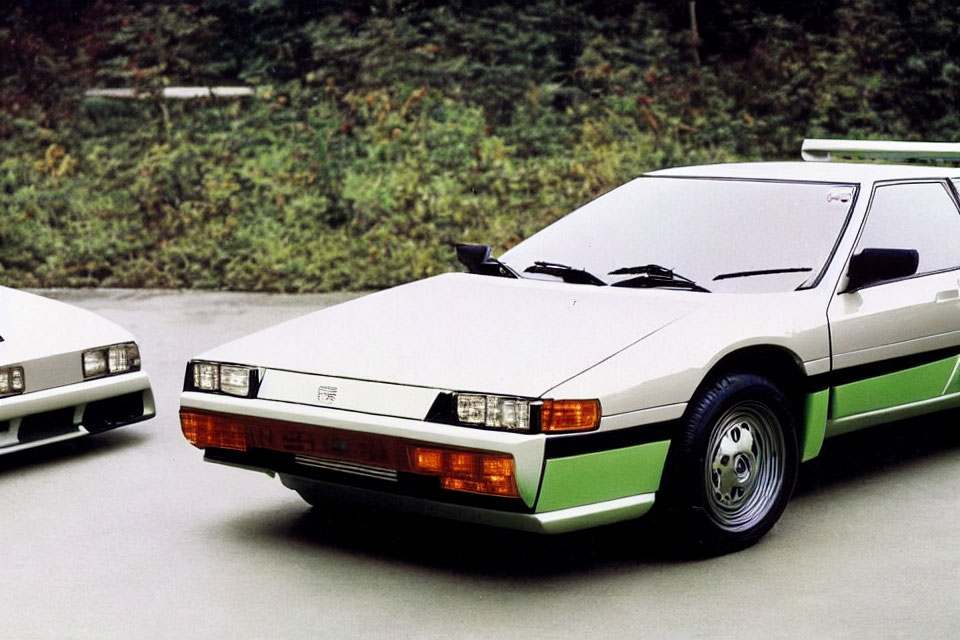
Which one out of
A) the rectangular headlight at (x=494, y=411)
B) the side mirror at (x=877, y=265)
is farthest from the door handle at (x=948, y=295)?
the rectangular headlight at (x=494, y=411)

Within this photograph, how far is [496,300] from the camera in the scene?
17.7ft

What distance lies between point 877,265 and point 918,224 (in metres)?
0.90

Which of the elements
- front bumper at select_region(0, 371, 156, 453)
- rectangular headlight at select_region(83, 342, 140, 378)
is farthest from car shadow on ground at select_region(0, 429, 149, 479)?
rectangular headlight at select_region(83, 342, 140, 378)

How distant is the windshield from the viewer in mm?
5520

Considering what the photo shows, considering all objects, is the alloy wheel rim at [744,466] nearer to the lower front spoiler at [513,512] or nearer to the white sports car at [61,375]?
the lower front spoiler at [513,512]

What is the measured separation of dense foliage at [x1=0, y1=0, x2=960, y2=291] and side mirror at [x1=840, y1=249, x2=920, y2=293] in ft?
29.9

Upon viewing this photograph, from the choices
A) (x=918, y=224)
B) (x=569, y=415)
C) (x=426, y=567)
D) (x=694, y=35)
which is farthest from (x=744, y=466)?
(x=694, y=35)

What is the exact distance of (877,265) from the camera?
215 inches

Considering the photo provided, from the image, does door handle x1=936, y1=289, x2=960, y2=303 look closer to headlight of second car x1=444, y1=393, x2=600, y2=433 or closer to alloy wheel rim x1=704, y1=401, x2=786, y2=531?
alloy wheel rim x1=704, y1=401, x2=786, y2=531

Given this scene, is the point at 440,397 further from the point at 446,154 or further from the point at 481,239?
the point at 446,154

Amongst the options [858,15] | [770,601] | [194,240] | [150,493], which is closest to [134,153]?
[194,240]

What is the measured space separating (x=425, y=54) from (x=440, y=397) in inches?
530

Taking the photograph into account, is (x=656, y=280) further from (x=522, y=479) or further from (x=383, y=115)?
(x=383, y=115)

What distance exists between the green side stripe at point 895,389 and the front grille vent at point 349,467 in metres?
1.90
